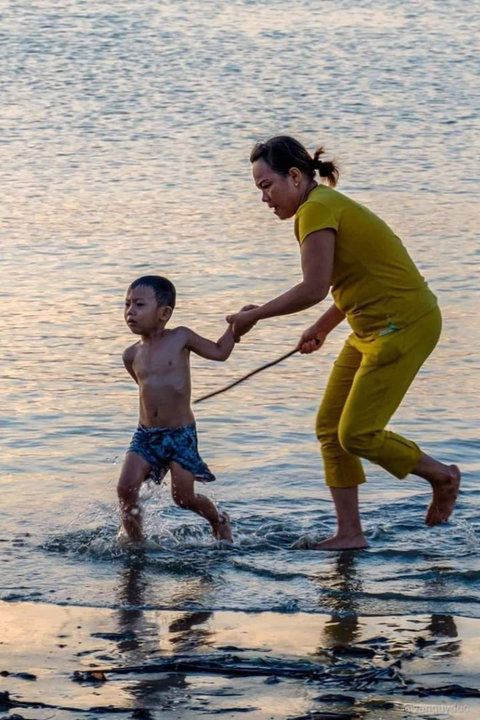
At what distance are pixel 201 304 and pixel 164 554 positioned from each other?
4493mm

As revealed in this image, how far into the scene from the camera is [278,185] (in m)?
5.78

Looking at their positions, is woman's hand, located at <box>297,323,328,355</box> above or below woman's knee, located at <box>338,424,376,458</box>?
above

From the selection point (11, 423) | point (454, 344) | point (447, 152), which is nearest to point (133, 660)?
point (11, 423)

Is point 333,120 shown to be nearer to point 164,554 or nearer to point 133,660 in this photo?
point 164,554

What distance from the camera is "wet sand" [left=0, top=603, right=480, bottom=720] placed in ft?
14.6

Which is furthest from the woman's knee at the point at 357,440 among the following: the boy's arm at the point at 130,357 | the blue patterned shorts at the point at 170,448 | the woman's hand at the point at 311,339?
the boy's arm at the point at 130,357

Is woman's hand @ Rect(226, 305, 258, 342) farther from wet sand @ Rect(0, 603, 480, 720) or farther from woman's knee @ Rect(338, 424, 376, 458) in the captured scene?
wet sand @ Rect(0, 603, 480, 720)

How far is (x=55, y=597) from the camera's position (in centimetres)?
562

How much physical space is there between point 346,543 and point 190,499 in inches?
25.9

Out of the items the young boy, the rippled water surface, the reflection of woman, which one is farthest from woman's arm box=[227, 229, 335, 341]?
the rippled water surface

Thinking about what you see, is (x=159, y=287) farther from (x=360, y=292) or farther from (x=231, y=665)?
(x=231, y=665)

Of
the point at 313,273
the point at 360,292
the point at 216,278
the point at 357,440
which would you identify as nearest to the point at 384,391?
the point at 357,440

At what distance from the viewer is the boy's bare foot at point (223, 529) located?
6.31 meters

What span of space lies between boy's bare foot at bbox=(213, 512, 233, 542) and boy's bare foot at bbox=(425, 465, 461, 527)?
0.81 metres
